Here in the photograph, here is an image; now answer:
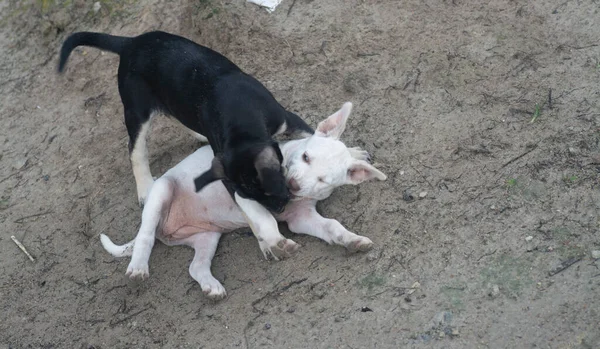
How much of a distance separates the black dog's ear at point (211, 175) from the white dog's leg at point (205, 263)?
73 centimetres

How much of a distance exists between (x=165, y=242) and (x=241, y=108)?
128 centimetres

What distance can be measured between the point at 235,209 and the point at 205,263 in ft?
1.60

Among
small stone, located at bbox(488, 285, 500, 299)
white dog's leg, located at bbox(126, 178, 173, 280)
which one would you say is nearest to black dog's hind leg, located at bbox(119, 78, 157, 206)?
white dog's leg, located at bbox(126, 178, 173, 280)

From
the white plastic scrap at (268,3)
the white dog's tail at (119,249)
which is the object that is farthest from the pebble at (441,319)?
the white plastic scrap at (268,3)

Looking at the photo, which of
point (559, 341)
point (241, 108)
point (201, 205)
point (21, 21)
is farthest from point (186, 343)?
point (21, 21)

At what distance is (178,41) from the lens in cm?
585

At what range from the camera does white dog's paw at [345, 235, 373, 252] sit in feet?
15.7

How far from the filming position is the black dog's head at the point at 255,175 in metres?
4.55

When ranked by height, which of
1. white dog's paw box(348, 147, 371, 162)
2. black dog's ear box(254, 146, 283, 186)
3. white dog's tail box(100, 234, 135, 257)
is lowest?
white dog's tail box(100, 234, 135, 257)

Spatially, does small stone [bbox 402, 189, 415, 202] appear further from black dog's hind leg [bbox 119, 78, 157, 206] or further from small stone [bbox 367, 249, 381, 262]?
black dog's hind leg [bbox 119, 78, 157, 206]

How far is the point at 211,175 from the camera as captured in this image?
471cm

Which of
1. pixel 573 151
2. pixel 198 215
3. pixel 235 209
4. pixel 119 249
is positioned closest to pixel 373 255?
pixel 235 209

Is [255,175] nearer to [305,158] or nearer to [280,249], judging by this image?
[305,158]

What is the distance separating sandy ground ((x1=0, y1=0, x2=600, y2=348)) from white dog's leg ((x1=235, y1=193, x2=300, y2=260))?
0.14m
